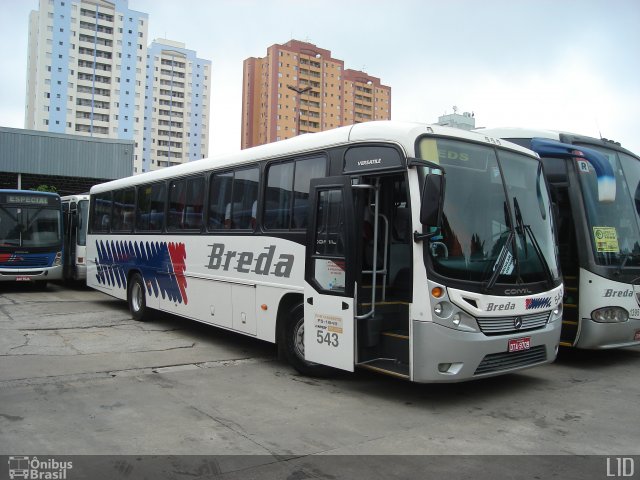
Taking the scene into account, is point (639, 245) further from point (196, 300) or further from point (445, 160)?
point (196, 300)

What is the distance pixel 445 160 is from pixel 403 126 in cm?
58

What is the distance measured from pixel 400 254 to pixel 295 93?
99.1m

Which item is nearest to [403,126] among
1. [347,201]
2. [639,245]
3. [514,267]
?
[347,201]

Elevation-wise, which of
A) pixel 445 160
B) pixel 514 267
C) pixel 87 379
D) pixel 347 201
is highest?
pixel 445 160

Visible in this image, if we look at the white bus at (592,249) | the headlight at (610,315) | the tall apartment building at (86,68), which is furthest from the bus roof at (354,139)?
the tall apartment building at (86,68)

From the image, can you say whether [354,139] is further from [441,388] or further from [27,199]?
[27,199]

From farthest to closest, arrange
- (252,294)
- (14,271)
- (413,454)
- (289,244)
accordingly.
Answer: (14,271) < (252,294) < (289,244) < (413,454)

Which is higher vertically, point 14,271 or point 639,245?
point 639,245

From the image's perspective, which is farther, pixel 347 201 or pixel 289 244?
pixel 289 244

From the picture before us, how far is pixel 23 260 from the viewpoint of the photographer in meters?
16.3

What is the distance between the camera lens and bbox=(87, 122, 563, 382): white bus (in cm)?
553

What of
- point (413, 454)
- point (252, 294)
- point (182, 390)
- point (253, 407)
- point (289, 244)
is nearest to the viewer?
point (413, 454)

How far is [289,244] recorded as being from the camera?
280 inches

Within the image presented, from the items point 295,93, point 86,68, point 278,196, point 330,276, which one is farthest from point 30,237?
point 86,68
